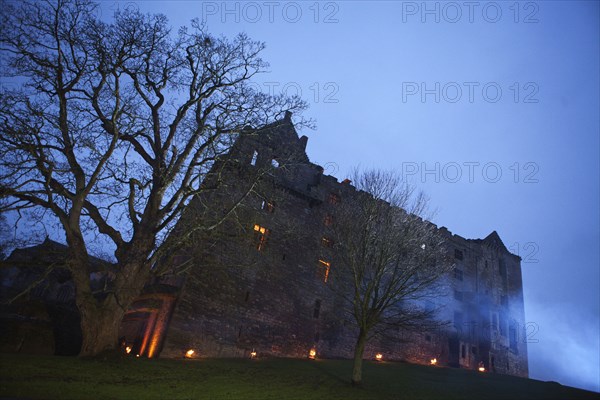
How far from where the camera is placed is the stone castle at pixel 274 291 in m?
20.1

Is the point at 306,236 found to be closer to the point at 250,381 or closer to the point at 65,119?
the point at 250,381

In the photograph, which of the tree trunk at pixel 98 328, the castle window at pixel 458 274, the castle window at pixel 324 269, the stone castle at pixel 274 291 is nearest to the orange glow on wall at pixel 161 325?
the stone castle at pixel 274 291

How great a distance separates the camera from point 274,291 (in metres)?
24.1

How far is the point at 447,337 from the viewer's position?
106ft

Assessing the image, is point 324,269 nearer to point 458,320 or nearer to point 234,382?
point 234,382

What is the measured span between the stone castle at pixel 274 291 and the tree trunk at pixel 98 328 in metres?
3.13

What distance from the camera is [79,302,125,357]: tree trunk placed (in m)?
12.7

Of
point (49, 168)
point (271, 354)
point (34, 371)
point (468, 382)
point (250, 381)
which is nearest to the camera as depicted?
point (34, 371)

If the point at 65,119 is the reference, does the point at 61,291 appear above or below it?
below

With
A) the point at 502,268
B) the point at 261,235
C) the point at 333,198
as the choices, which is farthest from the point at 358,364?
the point at 502,268

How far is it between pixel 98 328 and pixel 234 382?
572cm

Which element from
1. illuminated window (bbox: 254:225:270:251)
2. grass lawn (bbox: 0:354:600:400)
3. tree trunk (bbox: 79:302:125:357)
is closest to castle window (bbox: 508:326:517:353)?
grass lawn (bbox: 0:354:600:400)

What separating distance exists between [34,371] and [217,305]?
456 inches

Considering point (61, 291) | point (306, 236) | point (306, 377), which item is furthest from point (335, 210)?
point (61, 291)
